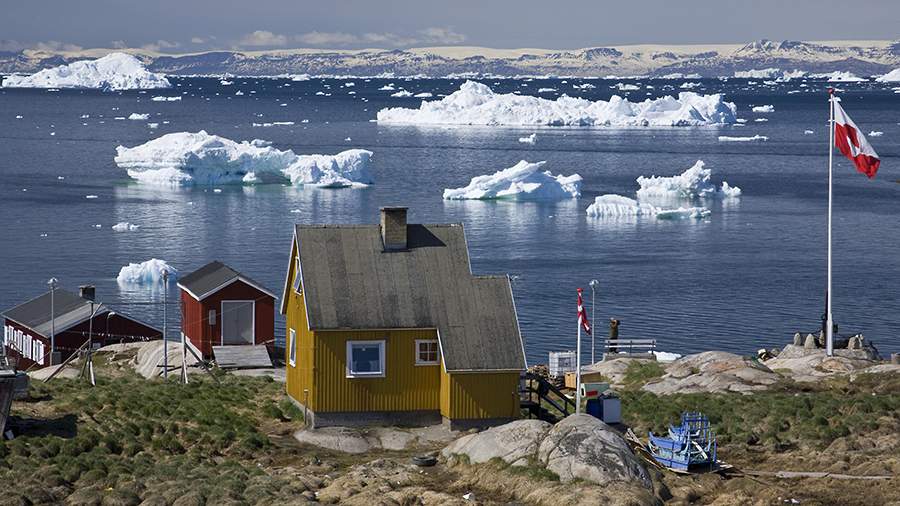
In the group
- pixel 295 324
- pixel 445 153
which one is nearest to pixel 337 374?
pixel 295 324

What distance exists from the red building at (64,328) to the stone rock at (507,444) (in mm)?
18470

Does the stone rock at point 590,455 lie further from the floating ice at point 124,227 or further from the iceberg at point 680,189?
the iceberg at point 680,189

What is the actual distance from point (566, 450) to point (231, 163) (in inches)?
3046

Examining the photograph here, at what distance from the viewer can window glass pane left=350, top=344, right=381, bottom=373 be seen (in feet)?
85.5

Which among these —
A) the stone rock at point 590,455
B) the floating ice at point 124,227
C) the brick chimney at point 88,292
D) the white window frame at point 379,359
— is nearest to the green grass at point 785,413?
the stone rock at point 590,455

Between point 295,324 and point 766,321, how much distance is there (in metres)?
29.4

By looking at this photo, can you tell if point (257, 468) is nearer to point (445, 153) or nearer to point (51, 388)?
point (51, 388)

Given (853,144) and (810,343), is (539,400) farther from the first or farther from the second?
(810,343)

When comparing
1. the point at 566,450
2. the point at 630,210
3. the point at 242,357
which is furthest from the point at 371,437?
the point at 630,210

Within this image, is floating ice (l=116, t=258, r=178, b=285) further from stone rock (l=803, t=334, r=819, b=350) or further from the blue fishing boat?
the blue fishing boat

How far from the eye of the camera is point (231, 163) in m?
96.7

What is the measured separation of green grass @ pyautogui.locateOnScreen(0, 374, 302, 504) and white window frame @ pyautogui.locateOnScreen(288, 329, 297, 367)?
2.85 ft

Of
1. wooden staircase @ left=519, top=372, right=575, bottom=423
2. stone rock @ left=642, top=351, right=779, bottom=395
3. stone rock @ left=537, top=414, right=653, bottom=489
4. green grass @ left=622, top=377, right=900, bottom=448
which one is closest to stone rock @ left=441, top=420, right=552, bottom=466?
stone rock @ left=537, top=414, right=653, bottom=489

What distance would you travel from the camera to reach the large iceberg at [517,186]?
292ft
